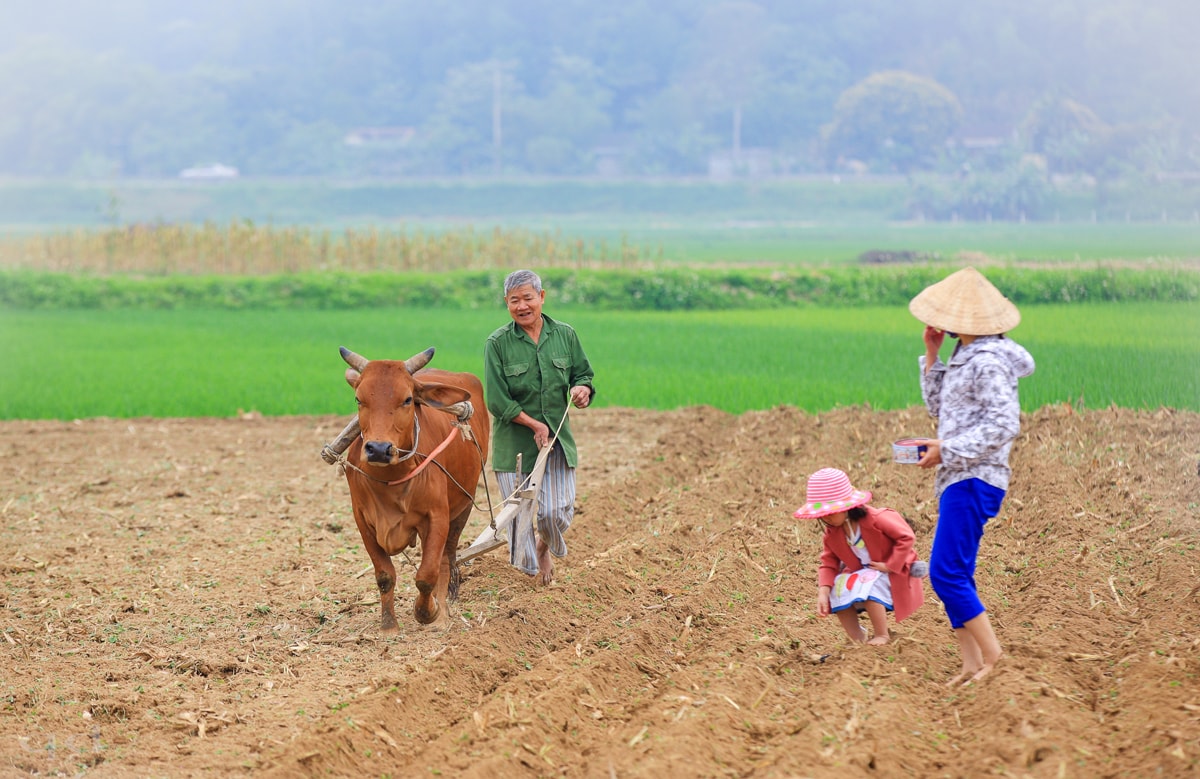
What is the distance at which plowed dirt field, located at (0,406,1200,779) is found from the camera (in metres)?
4.92

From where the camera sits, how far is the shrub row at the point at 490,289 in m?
27.6

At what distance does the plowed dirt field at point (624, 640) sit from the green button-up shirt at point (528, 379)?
0.81 metres

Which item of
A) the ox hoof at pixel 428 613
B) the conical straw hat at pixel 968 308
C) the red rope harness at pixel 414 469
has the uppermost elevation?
the conical straw hat at pixel 968 308

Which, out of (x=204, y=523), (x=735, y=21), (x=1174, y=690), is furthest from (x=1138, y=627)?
(x=735, y=21)

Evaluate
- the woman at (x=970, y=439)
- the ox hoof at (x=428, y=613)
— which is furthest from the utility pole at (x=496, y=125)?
the woman at (x=970, y=439)

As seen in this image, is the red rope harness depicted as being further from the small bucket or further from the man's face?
the small bucket

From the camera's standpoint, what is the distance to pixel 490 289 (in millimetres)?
28812

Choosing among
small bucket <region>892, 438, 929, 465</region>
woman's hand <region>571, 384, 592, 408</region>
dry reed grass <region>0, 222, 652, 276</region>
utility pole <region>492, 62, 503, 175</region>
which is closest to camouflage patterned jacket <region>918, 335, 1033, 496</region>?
small bucket <region>892, 438, 929, 465</region>

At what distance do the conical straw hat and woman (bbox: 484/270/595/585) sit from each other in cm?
224

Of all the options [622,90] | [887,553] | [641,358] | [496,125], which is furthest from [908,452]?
[622,90]

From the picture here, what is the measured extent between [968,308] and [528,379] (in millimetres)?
2668

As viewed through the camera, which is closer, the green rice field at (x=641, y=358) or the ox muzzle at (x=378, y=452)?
the ox muzzle at (x=378, y=452)

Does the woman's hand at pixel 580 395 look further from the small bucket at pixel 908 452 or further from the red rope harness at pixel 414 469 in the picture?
the small bucket at pixel 908 452

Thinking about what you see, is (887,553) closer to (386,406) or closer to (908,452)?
(908,452)
